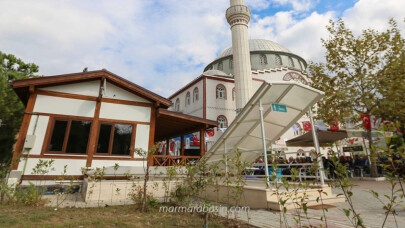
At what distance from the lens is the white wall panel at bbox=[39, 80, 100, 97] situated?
8773 millimetres

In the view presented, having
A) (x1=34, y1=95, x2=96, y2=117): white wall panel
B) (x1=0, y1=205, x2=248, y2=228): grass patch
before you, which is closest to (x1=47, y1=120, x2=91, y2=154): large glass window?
(x1=34, y1=95, x2=96, y2=117): white wall panel

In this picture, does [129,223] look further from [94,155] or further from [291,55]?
[291,55]

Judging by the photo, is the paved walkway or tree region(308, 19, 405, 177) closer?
the paved walkway

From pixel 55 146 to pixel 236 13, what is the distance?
85.8 feet

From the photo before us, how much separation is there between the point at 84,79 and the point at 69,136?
247 cm

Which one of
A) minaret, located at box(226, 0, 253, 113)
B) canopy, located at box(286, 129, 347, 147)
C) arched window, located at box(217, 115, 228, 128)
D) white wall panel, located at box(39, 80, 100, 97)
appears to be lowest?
canopy, located at box(286, 129, 347, 147)

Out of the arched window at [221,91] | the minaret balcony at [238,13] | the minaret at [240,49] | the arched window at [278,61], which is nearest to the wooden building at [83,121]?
the minaret at [240,49]

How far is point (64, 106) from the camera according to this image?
28.6 ft

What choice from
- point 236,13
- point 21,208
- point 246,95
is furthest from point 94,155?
point 236,13

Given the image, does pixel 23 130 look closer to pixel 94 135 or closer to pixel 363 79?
pixel 94 135

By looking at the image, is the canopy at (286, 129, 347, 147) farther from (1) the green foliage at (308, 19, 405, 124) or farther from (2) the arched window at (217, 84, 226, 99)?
(2) the arched window at (217, 84, 226, 99)

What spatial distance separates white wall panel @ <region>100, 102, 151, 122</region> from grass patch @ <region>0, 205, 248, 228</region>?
4.57 m

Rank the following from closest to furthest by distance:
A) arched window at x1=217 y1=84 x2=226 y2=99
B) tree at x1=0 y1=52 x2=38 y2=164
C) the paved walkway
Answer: the paved walkway, tree at x1=0 y1=52 x2=38 y2=164, arched window at x1=217 y1=84 x2=226 y2=99

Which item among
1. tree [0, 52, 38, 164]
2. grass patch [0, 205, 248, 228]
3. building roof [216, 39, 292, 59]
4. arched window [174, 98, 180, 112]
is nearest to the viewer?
grass patch [0, 205, 248, 228]
